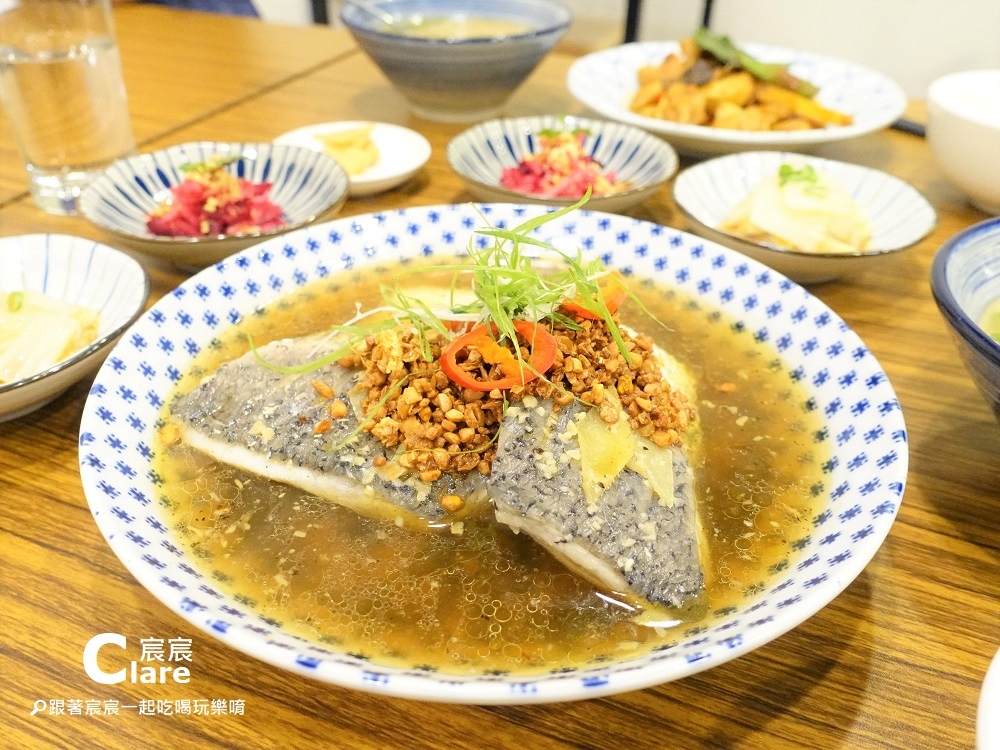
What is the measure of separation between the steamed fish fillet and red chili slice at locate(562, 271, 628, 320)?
37 centimetres

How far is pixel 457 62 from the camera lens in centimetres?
264

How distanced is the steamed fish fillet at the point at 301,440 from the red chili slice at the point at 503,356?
0.55 ft

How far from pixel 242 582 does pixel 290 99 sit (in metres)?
2.57

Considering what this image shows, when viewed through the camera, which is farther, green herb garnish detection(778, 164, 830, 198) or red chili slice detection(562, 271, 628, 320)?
green herb garnish detection(778, 164, 830, 198)

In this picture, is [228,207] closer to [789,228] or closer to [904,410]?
[789,228]

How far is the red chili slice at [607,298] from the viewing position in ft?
4.49

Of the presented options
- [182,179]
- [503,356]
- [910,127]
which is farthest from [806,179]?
[182,179]

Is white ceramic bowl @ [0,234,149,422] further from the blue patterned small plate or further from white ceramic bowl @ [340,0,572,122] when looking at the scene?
white ceramic bowl @ [340,0,572,122]

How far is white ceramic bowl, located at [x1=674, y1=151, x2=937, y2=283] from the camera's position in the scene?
1833 mm

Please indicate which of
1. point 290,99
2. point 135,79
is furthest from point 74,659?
point 135,79

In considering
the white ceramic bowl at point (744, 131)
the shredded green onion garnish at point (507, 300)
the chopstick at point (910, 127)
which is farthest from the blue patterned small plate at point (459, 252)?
the chopstick at point (910, 127)

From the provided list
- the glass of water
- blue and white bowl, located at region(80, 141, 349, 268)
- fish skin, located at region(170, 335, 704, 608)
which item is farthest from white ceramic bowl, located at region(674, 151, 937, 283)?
the glass of water

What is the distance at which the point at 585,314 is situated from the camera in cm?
137

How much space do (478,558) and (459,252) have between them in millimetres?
952
